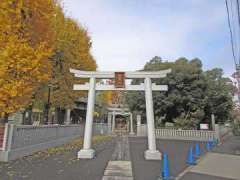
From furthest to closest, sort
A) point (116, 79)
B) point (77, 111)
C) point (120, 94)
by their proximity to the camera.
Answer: point (120, 94) → point (77, 111) → point (116, 79)

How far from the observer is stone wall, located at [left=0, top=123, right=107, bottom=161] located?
8.55m

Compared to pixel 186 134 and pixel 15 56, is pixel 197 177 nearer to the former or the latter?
pixel 15 56

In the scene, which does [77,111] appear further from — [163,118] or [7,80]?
[7,80]

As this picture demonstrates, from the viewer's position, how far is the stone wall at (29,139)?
855cm

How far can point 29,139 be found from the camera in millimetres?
10227

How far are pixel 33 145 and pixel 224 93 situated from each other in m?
20.5

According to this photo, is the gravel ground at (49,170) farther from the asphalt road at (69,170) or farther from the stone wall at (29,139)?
the stone wall at (29,139)

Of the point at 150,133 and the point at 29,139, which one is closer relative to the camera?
the point at 150,133

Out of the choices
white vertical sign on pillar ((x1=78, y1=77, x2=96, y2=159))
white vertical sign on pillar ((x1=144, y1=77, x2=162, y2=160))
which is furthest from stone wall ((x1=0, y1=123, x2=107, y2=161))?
white vertical sign on pillar ((x1=144, y1=77, x2=162, y2=160))

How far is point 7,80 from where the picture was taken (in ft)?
28.1

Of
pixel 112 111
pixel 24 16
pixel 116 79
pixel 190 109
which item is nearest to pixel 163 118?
pixel 190 109

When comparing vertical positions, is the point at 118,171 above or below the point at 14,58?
below

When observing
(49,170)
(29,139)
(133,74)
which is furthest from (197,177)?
(29,139)

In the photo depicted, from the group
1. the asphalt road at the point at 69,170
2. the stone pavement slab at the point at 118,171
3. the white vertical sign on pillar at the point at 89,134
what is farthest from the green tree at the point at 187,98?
the stone pavement slab at the point at 118,171
